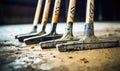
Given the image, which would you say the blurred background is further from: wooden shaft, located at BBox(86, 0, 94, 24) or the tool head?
wooden shaft, located at BBox(86, 0, 94, 24)

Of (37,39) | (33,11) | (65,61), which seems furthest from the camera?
(33,11)

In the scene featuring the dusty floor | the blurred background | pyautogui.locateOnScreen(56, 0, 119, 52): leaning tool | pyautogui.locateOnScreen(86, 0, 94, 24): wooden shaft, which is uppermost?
the blurred background

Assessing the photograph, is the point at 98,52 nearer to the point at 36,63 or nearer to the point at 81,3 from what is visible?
the point at 36,63

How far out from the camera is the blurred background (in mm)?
6957

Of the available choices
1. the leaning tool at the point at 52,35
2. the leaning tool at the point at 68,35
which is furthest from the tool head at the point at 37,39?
the leaning tool at the point at 68,35

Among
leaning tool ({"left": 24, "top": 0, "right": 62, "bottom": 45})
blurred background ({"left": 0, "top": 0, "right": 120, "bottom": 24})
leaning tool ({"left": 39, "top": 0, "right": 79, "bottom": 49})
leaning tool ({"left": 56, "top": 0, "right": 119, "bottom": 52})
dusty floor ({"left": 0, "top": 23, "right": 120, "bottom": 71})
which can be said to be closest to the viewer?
dusty floor ({"left": 0, "top": 23, "right": 120, "bottom": 71})

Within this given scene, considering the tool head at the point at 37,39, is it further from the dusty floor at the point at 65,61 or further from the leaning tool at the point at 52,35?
the dusty floor at the point at 65,61

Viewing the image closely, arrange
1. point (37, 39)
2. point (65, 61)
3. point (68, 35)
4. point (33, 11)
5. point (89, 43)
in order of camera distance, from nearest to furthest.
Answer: point (65, 61) → point (89, 43) → point (68, 35) → point (37, 39) → point (33, 11)

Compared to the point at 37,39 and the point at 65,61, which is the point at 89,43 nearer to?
the point at 65,61

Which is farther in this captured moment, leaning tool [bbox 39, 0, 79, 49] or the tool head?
the tool head

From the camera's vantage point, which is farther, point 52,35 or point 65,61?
point 52,35

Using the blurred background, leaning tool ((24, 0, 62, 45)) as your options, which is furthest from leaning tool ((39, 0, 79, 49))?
the blurred background

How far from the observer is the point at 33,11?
748 centimetres

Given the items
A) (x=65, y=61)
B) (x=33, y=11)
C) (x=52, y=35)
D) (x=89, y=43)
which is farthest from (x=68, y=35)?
(x=33, y=11)
